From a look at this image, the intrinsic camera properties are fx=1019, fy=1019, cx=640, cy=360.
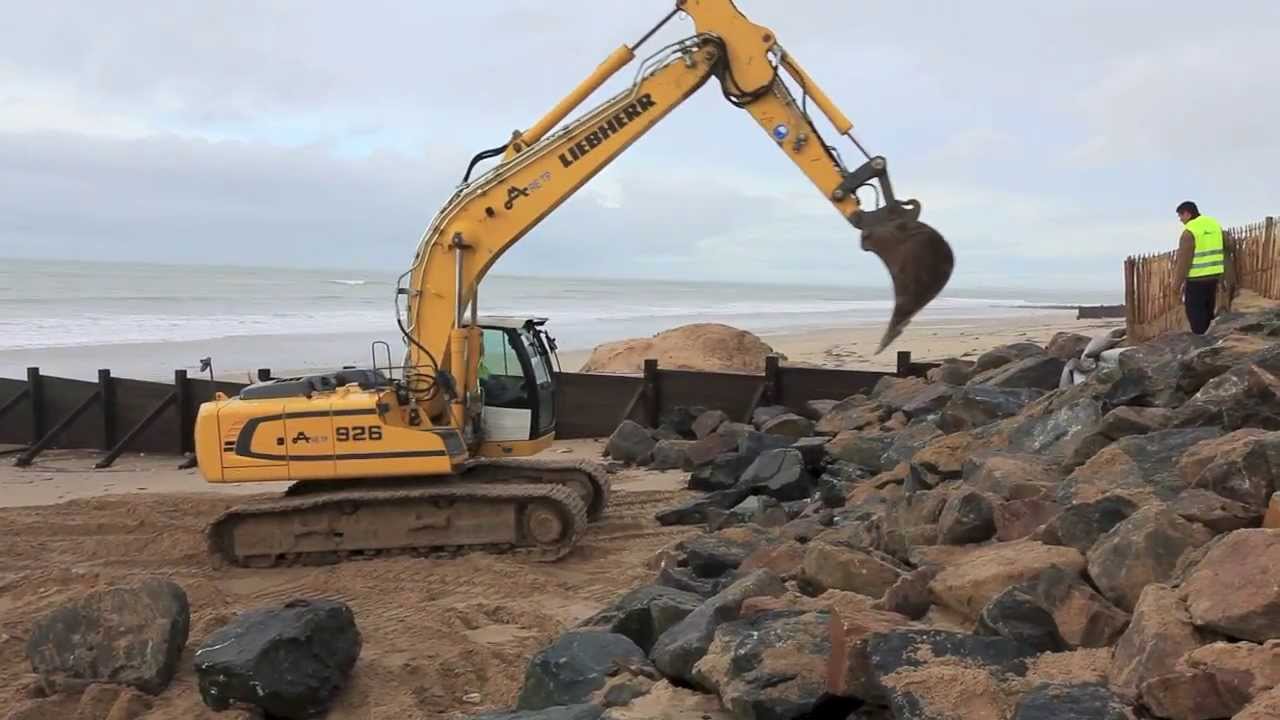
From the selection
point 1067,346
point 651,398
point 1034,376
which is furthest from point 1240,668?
point 651,398

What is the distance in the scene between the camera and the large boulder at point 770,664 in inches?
141

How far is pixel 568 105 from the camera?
7.96 meters

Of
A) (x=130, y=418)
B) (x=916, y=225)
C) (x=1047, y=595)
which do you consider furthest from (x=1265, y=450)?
(x=130, y=418)

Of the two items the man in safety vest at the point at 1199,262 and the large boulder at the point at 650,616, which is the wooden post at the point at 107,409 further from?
the man in safety vest at the point at 1199,262

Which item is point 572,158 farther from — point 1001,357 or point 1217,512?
point 1001,357

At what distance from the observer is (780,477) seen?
28.1 ft

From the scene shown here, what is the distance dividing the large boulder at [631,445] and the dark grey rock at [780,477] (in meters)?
2.44

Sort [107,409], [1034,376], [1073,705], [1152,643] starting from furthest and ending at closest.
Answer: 1. [107,409]
2. [1034,376]
3. [1152,643]
4. [1073,705]

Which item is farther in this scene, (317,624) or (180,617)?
(180,617)

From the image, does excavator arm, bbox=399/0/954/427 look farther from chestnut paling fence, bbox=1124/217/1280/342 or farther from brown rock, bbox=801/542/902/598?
chestnut paling fence, bbox=1124/217/1280/342

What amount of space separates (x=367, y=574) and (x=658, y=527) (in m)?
2.39

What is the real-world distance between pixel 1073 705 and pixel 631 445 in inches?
342

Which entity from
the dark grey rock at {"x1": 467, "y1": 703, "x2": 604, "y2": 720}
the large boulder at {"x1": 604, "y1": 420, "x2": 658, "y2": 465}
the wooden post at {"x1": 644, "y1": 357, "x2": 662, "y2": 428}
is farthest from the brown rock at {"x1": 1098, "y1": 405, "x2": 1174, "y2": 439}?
the wooden post at {"x1": 644, "y1": 357, "x2": 662, "y2": 428}

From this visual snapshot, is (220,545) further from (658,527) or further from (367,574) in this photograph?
(658,527)
